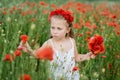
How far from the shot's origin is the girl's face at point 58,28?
11.1 feet

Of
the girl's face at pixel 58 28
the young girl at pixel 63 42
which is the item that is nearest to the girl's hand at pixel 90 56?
the young girl at pixel 63 42

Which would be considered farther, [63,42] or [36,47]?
[63,42]

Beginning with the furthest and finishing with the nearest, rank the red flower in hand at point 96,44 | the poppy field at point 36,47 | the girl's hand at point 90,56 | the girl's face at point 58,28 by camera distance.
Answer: the girl's face at point 58,28 → the girl's hand at point 90,56 → the red flower in hand at point 96,44 → the poppy field at point 36,47

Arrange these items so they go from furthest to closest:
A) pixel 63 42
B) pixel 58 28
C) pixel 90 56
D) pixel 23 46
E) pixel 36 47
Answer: pixel 63 42, pixel 58 28, pixel 90 56, pixel 23 46, pixel 36 47

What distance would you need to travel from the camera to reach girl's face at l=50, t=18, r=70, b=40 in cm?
338

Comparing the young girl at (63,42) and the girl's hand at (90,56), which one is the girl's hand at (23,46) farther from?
the girl's hand at (90,56)

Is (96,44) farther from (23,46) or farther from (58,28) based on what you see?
(58,28)

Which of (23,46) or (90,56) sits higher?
(23,46)

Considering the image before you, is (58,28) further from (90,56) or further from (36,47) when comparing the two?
(36,47)

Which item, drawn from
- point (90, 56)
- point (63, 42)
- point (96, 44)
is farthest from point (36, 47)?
point (63, 42)

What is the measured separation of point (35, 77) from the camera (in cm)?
235

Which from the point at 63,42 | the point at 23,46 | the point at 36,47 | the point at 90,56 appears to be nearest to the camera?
the point at 36,47

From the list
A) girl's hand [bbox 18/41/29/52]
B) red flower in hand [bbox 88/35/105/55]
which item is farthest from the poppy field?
red flower in hand [bbox 88/35/105/55]

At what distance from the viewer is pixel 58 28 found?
3.43 m
